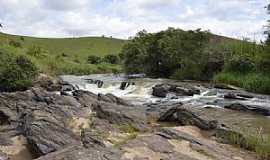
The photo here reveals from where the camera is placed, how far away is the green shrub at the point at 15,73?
31.7 m

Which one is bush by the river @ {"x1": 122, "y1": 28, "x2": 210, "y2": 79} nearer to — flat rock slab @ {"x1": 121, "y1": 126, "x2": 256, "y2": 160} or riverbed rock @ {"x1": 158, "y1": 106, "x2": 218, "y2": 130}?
riverbed rock @ {"x1": 158, "y1": 106, "x2": 218, "y2": 130}

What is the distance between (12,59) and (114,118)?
805 inches

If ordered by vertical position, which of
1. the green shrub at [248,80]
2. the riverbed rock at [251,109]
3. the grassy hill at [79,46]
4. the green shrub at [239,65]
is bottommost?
the riverbed rock at [251,109]

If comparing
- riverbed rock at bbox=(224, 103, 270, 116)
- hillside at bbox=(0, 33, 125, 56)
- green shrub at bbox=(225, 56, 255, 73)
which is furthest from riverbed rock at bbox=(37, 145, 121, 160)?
hillside at bbox=(0, 33, 125, 56)

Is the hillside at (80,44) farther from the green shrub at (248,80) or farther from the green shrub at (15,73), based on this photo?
the green shrub at (15,73)

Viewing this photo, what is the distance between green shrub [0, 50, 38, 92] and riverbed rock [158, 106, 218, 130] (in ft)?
57.5

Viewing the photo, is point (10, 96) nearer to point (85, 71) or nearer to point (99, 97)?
point (99, 97)

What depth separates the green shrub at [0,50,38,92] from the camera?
31703 mm

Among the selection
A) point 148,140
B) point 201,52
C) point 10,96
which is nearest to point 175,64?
point 201,52

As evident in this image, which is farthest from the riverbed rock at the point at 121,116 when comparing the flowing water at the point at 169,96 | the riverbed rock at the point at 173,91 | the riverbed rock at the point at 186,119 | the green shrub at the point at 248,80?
the green shrub at the point at 248,80

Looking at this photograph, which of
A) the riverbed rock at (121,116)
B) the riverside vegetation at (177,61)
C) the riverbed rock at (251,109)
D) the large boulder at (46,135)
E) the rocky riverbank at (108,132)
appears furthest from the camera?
the riverside vegetation at (177,61)

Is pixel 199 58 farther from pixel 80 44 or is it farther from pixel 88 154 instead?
pixel 80 44

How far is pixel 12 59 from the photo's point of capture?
111 ft

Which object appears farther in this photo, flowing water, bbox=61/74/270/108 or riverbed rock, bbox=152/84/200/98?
riverbed rock, bbox=152/84/200/98
